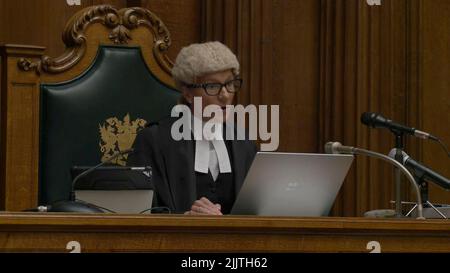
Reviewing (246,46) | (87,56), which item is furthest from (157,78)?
(246,46)

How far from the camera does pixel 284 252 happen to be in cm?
262

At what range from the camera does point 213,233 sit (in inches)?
102

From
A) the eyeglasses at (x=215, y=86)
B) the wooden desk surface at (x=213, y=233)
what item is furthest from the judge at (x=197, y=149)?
the wooden desk surface at (x=213, y=233)

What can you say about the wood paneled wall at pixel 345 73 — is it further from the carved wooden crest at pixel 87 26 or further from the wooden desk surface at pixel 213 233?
Result: the wooden desk surface at pixel 213 233

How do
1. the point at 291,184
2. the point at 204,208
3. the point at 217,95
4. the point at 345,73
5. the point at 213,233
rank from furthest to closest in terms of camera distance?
1. the point at 345,73
2. the point at 217,95
3. the point at 204,208
4. the point at 291,184
5. the point at 213,233

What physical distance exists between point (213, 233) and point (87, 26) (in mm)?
1751

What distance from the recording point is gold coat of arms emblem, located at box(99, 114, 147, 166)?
4.09 metres

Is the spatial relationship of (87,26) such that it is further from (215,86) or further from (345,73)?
(345,73)

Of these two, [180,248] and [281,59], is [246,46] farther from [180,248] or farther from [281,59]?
[180,248]

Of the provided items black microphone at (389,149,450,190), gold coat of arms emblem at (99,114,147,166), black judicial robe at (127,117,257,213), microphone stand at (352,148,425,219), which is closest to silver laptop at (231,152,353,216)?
microphone stand at (352,148,425,219)

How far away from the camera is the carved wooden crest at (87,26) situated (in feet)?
13.4

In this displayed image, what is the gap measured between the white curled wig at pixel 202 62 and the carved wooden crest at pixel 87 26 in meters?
0.19

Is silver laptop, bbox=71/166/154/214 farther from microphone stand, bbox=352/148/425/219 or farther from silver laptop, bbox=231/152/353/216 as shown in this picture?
microphone stand, bbox=352/148/425/219

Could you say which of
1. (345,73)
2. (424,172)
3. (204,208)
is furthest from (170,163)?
(345,73)
